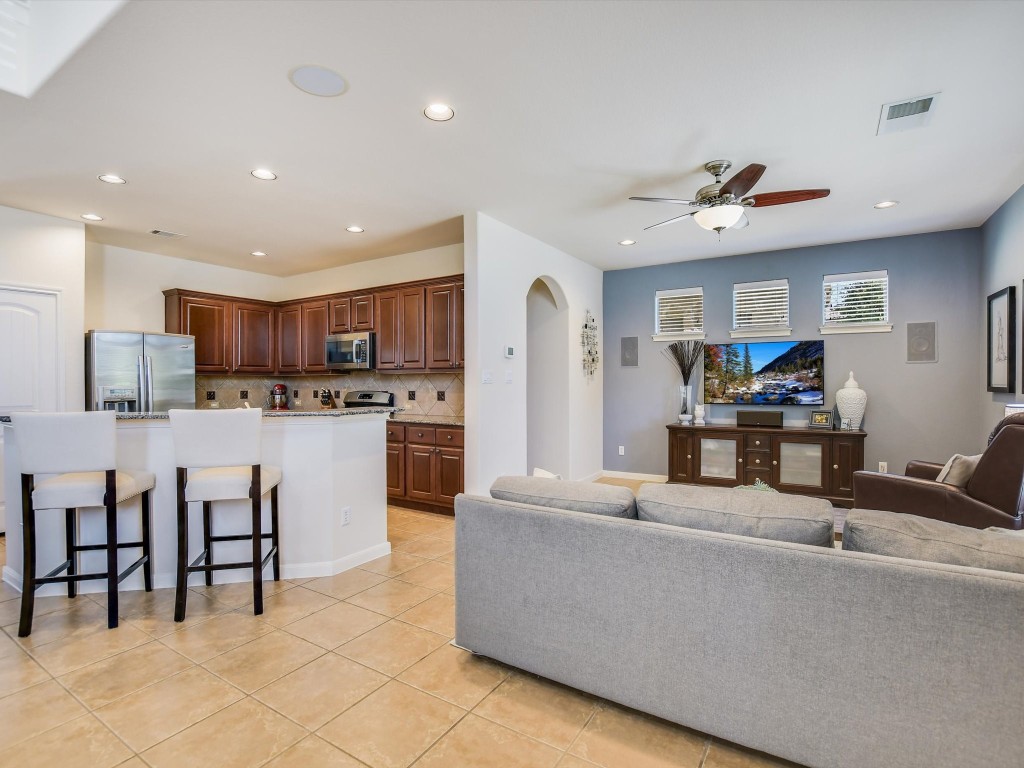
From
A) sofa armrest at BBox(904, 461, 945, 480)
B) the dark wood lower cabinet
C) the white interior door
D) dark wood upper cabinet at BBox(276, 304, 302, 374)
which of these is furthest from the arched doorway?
the white interior door

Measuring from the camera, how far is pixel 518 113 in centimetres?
274

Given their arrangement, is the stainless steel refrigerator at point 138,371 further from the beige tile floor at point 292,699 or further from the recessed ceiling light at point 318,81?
the recessed ceiling light at point 318,81

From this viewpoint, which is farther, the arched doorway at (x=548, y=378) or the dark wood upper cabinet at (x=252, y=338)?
the dark wood upper cabinet at (x=252, y=338)

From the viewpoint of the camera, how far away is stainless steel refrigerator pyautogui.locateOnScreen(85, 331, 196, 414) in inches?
185

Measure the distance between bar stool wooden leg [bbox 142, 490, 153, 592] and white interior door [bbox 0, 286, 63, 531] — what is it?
227 cm

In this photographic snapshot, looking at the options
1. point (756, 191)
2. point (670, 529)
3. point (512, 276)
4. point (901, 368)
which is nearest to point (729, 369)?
point (901, 368)

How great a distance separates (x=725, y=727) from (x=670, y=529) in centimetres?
64

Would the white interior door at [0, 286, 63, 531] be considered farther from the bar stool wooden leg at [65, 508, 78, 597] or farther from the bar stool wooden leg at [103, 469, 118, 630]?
the bar stool wooden leg at [103, 469, 118, 630]

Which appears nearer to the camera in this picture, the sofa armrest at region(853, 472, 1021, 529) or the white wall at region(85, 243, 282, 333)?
the sofa armrest at region(853, 472, 1021, 529)

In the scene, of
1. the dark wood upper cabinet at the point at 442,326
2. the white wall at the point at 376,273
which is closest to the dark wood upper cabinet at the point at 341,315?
the white wall at the point at 376,273

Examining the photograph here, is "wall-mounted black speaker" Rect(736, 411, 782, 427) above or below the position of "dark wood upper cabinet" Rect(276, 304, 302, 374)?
below

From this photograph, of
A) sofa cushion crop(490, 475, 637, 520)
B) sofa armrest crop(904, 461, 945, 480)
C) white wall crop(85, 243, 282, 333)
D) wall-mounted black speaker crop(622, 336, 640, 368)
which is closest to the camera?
sofa cushion crop(490, 475, 637, 520)

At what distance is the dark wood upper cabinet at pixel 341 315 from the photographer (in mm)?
5883

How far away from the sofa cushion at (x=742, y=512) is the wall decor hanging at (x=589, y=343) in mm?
4253
